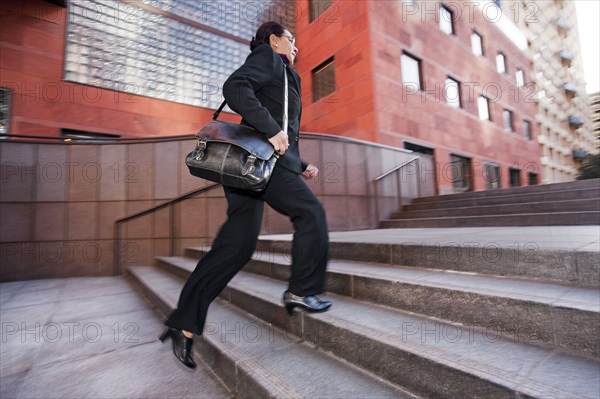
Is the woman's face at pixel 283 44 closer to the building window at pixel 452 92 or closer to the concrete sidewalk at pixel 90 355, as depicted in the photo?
the concrete sidewalk at pixel 90 355

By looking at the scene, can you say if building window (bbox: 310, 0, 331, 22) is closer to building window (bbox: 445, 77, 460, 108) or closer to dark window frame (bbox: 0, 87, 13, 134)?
building window (bbox: 445, 77, 460, 108)

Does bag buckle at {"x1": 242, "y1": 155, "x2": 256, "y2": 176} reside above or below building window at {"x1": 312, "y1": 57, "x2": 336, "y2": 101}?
below

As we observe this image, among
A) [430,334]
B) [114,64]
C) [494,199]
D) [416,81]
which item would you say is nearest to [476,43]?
[416,81]

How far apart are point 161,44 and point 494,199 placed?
Answer: 9557mm

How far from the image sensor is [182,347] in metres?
1.50

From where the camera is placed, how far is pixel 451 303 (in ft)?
5.04

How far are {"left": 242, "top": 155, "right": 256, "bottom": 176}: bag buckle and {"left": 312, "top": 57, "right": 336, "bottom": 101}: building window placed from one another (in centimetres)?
922

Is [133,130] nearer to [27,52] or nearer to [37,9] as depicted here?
[27,52]

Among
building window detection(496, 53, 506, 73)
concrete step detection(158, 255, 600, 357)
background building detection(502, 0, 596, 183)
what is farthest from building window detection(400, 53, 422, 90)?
background building detection(502, 0, 596, 183)

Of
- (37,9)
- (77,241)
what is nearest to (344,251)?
(77,241)

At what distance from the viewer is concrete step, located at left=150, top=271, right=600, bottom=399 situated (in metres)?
0.96

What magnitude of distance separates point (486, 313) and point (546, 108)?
29202mm

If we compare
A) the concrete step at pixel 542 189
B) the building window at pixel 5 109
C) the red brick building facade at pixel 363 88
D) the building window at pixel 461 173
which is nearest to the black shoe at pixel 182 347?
the concrete step at pixel 542 189

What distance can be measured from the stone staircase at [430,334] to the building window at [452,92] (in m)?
10.7
